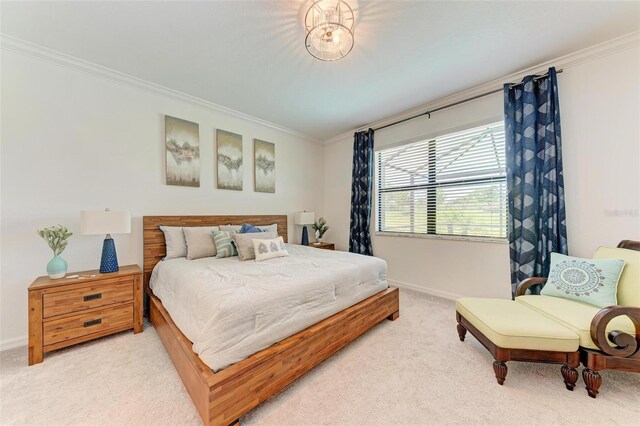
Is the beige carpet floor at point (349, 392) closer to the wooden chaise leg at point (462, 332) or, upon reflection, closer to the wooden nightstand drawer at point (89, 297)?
the wooden chaise leg at point (462, 332)

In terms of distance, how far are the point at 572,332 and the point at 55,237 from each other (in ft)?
14.0

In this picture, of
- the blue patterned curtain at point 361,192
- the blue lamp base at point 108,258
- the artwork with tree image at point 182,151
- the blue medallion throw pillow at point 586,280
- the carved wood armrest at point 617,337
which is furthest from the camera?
the blue patterned curtain at point 361,192

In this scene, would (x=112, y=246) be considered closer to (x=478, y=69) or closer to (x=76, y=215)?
(x=76, y=215)

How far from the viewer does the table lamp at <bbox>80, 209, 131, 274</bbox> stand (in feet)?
7.28

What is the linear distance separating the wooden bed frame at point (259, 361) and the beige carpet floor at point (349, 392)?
0.43 ft

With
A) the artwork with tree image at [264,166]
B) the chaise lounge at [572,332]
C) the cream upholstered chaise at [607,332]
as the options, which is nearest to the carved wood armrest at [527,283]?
the chaise lounge at [572,332]

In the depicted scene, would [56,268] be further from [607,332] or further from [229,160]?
[607,332]

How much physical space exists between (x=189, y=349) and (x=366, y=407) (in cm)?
120

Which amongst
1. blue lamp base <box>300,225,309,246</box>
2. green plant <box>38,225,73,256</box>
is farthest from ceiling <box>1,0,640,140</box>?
blue lamp base <box>300,225,309,246</box>

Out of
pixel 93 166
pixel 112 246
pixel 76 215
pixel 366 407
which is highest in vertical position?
pixel 93 166

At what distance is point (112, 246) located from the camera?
2447 millimetres

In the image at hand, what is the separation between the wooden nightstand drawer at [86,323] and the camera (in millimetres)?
2014

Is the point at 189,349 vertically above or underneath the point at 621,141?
underneath

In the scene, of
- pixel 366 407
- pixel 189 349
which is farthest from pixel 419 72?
pixel 189 349
